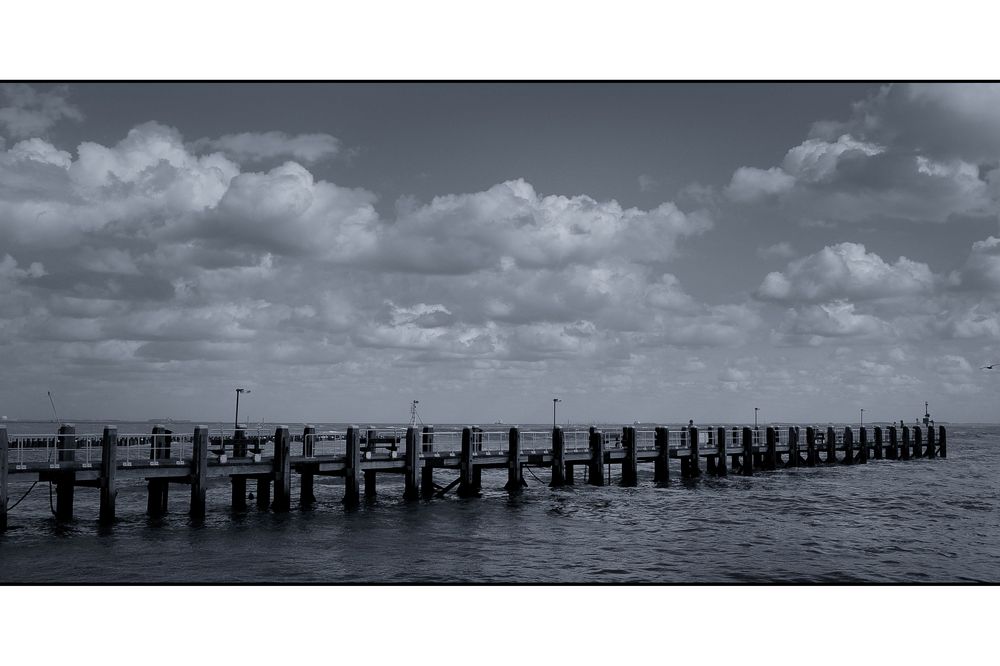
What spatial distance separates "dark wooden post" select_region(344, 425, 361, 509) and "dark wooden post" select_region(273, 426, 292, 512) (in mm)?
2750

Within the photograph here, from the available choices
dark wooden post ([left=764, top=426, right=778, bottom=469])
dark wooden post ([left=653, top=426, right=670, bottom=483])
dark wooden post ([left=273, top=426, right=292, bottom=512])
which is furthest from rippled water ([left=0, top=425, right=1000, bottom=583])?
dark wooden post ([left=764, top=426, right=778, bottom=469])

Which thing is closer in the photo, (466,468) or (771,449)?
(466,468)

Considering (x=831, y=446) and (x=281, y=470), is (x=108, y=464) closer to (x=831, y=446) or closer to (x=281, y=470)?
(x=281, y=470)

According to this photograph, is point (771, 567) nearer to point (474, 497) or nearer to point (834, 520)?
point (834, 520)

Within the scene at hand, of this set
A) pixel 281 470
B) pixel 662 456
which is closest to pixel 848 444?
pixel 662 456

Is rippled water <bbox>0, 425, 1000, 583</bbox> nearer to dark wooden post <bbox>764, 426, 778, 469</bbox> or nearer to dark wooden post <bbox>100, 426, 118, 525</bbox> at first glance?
dark wooden post <bbox>100, 426, 118, 525</bbox>

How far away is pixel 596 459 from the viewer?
4591 cm

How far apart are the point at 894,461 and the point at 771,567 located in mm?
62883

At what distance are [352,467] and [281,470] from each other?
330 cm

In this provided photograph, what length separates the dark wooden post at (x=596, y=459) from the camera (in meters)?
45.9

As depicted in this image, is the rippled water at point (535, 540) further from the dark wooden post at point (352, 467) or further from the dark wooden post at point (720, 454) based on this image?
the dark wooden post at point (720, 454)

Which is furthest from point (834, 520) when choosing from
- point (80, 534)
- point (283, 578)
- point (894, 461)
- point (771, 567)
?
point (894, 461)

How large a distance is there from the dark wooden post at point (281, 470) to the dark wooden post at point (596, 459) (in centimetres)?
1868

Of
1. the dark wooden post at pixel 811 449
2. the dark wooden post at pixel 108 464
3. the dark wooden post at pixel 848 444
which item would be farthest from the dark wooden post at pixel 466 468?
the dark wooden post at pixel 848 444
